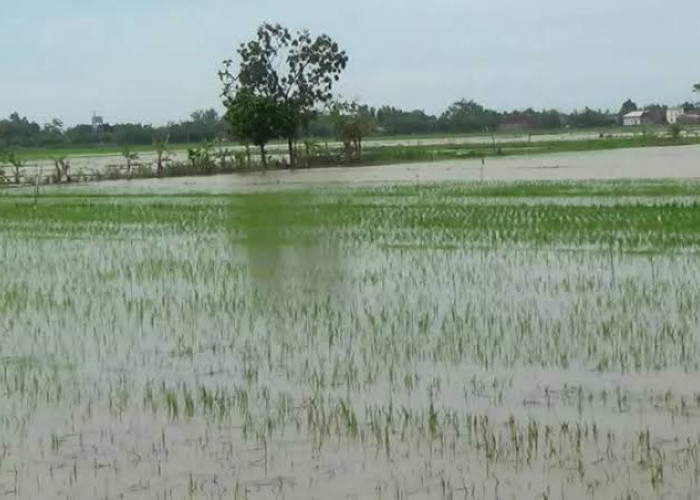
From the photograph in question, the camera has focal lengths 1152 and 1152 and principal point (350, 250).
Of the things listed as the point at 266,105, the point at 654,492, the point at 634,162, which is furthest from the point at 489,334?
the point at 266,105

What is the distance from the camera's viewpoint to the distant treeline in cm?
6981

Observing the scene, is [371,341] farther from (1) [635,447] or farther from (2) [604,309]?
(1) [635,447]

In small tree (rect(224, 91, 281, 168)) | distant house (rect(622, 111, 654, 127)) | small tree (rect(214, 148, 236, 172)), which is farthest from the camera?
distant house (rect(622, 111, 654, 127))

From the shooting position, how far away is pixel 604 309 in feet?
26.1

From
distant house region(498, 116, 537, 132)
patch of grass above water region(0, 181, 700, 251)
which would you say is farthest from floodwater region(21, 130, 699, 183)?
distant house region(498, 116, 537, 132)

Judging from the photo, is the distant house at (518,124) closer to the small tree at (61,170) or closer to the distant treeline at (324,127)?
the distant treeline at (324,127)

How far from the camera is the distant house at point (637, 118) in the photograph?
90.8m

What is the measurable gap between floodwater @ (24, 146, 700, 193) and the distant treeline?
89.2 feet

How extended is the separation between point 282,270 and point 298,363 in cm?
453

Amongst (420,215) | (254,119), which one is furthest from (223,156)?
(420,215)

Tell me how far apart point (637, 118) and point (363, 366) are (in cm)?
8913

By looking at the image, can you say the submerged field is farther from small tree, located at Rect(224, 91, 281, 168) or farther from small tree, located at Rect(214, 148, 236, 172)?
small tree, located at Rect(214, 148, 236, 172)

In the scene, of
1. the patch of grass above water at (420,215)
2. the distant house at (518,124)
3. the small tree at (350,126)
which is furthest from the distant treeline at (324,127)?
the patch of grass above water at (420,215)

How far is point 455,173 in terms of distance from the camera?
29469 millimetres
